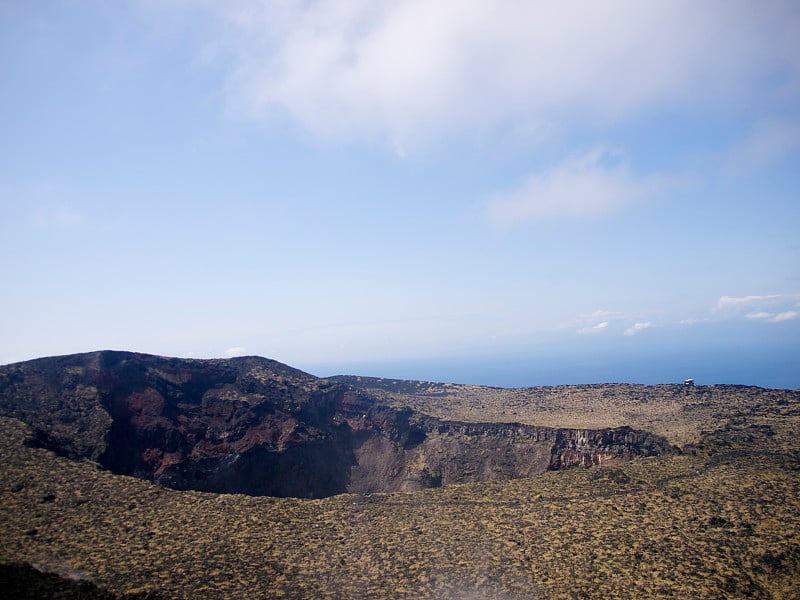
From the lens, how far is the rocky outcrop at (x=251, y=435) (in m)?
31.7

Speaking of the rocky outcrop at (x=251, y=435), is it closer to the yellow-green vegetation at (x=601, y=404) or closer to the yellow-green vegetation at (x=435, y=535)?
the yellow-green vegetation at (x=601, y=404)

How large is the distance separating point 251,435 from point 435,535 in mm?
21813

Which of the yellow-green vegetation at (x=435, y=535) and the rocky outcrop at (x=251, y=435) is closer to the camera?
the yellow-green vegetation at (x=435, y=535)

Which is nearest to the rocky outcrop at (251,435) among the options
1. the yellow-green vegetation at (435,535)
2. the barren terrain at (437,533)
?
the barren terrain at (437,533)

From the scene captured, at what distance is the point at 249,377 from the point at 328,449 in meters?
11.3

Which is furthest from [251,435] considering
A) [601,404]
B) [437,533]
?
[601,404]

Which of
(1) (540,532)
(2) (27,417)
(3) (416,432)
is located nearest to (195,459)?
(2) (27,417)

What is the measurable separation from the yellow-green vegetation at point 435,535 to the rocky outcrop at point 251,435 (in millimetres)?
6176

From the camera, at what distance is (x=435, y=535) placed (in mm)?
19250

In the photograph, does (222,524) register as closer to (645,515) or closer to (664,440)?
(645,515)

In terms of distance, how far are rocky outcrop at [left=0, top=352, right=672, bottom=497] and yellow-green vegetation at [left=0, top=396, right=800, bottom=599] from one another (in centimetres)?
618

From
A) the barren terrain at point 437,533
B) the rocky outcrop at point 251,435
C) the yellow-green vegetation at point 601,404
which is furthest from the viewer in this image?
the yellow-green vegetation at point 601,404

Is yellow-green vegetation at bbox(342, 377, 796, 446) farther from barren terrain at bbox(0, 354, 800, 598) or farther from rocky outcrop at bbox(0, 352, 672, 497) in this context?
barren terrain at bbox(0, 354, 800, 598)

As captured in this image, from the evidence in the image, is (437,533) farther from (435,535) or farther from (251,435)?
(251,435)
